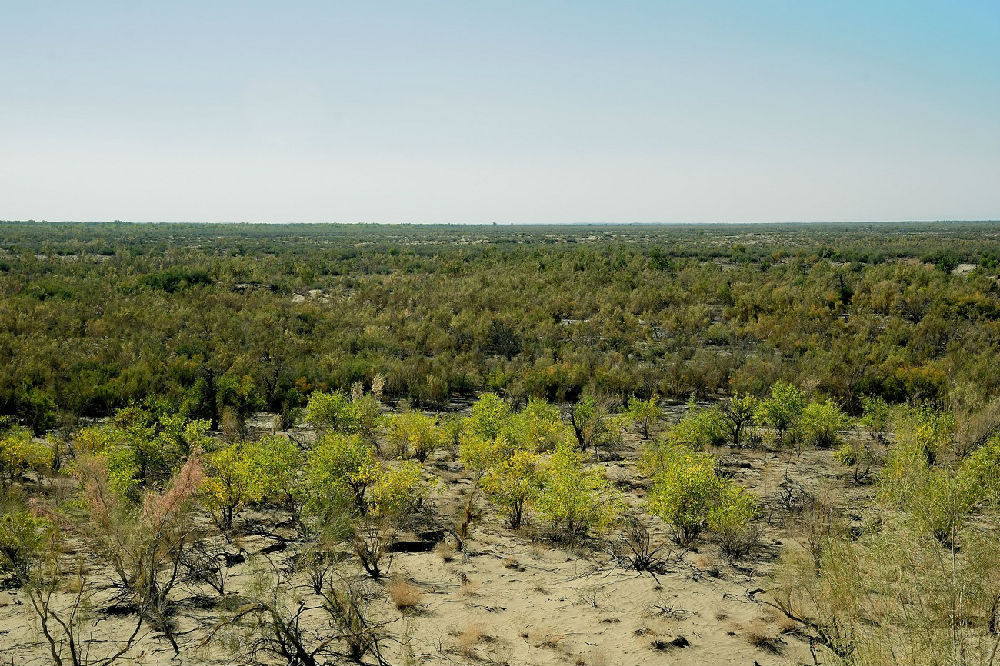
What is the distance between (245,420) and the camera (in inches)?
596

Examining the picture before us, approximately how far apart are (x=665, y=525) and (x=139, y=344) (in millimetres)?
18672

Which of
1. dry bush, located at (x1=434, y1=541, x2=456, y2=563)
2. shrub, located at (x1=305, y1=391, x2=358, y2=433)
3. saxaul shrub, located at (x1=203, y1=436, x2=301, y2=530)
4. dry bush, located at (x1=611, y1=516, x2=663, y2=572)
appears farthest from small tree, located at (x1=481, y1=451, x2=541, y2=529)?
shrub, located at (x1=305, y1=391, x2=358, y2=433)

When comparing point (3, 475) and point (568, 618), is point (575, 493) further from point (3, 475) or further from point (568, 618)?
point (3, 475)

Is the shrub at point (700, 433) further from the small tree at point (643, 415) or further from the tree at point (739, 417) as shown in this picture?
the small tree at point (643, 415)

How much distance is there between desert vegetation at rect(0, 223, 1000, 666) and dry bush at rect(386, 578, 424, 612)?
1.6 inches

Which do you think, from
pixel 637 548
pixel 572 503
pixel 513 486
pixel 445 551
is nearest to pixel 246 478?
pixel 445 551

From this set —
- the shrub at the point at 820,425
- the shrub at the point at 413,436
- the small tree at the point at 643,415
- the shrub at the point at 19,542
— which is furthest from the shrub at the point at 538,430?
the shrub at the point at 19,542

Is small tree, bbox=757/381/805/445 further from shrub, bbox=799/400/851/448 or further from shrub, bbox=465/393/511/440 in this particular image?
shrub, bbox=465/393/511/440

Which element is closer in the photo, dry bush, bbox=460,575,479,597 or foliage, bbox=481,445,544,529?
dry bush, bbox=460,575,479,597

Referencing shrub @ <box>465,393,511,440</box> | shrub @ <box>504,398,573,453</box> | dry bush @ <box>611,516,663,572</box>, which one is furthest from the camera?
shrub @ <box>465,393,511,440</box>

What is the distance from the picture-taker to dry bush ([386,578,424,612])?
7.55 meters

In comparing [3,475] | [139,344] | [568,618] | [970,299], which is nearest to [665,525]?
[568,618]

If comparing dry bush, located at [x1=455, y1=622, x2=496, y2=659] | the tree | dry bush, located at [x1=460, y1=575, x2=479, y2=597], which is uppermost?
the tree

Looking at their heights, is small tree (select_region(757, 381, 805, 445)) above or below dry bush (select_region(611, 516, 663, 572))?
above
